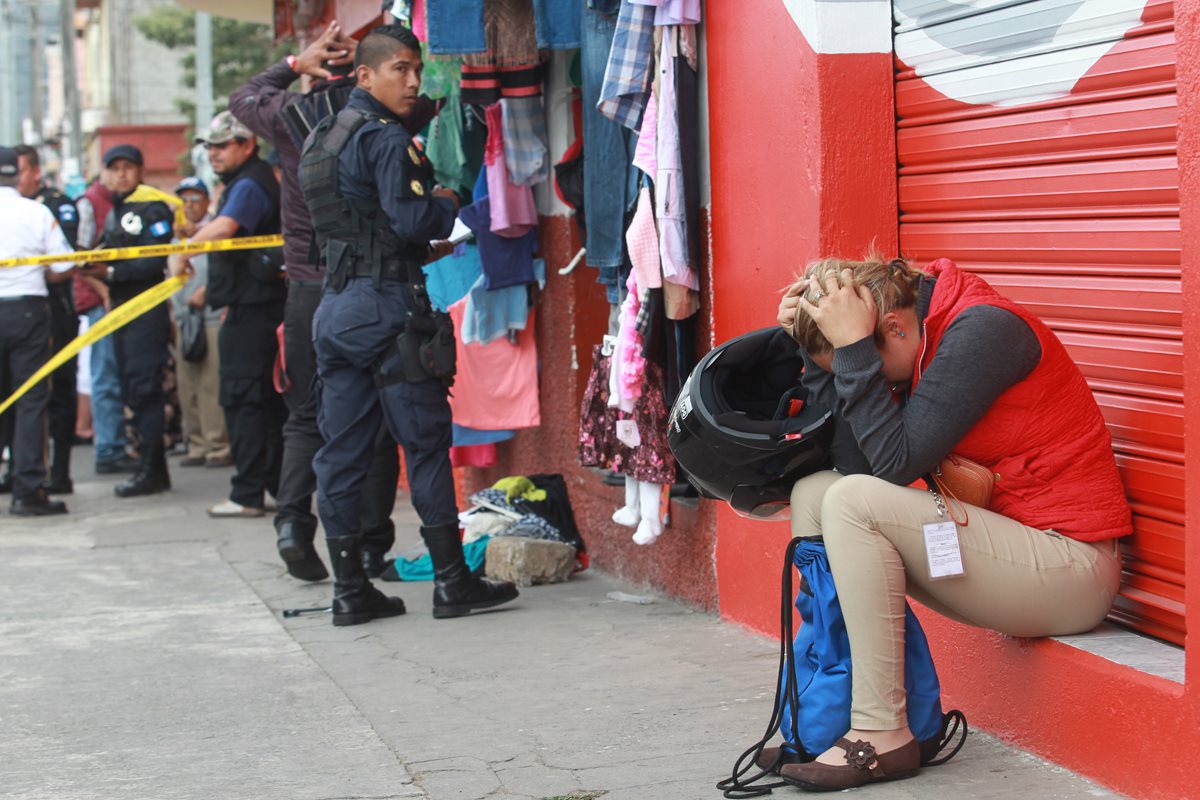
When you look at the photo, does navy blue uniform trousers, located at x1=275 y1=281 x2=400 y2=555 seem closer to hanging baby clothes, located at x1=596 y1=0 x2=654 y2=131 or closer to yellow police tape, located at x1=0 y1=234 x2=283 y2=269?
yellow police tape, located at x1=0 y1=234 x2=283 y2=269

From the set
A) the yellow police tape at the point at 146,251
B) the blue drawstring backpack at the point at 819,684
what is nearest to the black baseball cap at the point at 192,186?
the yellow police tape at the point at 146,251

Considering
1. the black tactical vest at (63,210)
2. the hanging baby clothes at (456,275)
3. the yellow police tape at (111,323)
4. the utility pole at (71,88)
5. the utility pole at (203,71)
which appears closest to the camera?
the hanging baby clothes at (456,275)

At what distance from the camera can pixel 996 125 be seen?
4.25m

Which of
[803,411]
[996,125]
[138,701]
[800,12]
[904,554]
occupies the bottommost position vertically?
[138,701]

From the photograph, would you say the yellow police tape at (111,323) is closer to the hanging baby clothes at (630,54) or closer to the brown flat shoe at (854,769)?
the hanging baby clothes at (630,54)

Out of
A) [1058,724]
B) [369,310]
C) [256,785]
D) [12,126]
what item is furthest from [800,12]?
[12,126]

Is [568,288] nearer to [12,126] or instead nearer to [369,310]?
[369,310]

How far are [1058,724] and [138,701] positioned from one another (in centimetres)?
274

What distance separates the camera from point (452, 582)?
19.1ft

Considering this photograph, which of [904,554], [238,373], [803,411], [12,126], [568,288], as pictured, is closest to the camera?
[904,554]

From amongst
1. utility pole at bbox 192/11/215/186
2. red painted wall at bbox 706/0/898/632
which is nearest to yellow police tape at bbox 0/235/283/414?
red painted wall at bbox 706/0/898/632

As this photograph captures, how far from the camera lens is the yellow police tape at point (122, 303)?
27.2ft

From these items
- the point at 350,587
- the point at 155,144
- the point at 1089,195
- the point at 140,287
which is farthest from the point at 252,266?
the point at 155,144

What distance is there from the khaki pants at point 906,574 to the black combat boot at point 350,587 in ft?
8.73
